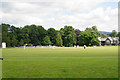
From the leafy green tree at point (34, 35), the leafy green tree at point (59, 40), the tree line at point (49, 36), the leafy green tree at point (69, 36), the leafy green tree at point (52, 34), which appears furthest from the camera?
the leafy green tree at point (52, 34)

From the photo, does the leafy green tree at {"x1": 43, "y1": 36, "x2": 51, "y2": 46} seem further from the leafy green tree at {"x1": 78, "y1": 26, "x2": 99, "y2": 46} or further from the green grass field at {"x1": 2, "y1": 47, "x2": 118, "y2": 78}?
the green grass field at {"x1": 2, "y1": 47, "x2": 118, "y2": 78}

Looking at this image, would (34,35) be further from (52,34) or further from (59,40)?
(59,40)

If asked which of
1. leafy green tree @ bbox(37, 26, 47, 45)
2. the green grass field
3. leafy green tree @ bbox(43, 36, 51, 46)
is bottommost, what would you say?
the green grass field

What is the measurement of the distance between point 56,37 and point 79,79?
357 feet

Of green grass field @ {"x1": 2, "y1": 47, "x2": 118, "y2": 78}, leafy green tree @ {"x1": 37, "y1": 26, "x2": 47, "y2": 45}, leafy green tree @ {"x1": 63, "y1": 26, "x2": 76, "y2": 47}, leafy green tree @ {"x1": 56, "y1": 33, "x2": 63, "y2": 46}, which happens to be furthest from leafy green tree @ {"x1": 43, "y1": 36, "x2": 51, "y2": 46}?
green grass field @ {"x1": 2, "y1": 47, "x2": 118, "y2": 78}

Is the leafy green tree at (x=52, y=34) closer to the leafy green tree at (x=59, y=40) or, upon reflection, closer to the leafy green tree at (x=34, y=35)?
the leafy green tree at (x=59, y=40)

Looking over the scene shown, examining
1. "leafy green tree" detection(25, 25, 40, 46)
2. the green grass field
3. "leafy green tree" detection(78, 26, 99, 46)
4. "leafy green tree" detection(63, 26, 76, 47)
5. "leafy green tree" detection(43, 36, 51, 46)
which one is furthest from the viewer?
"leafy green tree" detection(25, 25, 40, 46)

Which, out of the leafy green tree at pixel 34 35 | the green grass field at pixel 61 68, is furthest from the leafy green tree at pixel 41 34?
the green grass field at pixel 61 68

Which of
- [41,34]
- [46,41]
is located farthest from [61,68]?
[41,34]

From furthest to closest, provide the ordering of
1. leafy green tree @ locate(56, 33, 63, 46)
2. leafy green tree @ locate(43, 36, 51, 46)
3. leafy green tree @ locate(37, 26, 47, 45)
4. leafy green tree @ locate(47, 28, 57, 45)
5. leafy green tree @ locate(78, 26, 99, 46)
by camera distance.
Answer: leafy green tree @ locate(47, 28, 57, 45) → leafy green tree @ locate(37, 26, 47, 45) → leafy green tree @ locate(56, 33, 63, 46) → leafy green tree @ locate(43, 36, 51, 46) → leafy green tree @ locate(78, 26, 99, 46)

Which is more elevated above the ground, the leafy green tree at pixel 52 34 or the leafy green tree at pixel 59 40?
the leafy green tree at pixel 52 34

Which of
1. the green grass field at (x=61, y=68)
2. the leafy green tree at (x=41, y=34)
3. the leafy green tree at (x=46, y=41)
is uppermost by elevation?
the leafy green tree at (x=41, y=34)

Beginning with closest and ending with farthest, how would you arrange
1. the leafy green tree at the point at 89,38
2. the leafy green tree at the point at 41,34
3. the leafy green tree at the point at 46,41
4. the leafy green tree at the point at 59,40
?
the leafy green tree at the point at 89,38, the leafy green tree at the point at 46,41, the leafy green tree at the point at 59,40, the leafy green tree at the point at 41,34

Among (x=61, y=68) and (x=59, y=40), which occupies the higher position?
(x=59, y=40)
